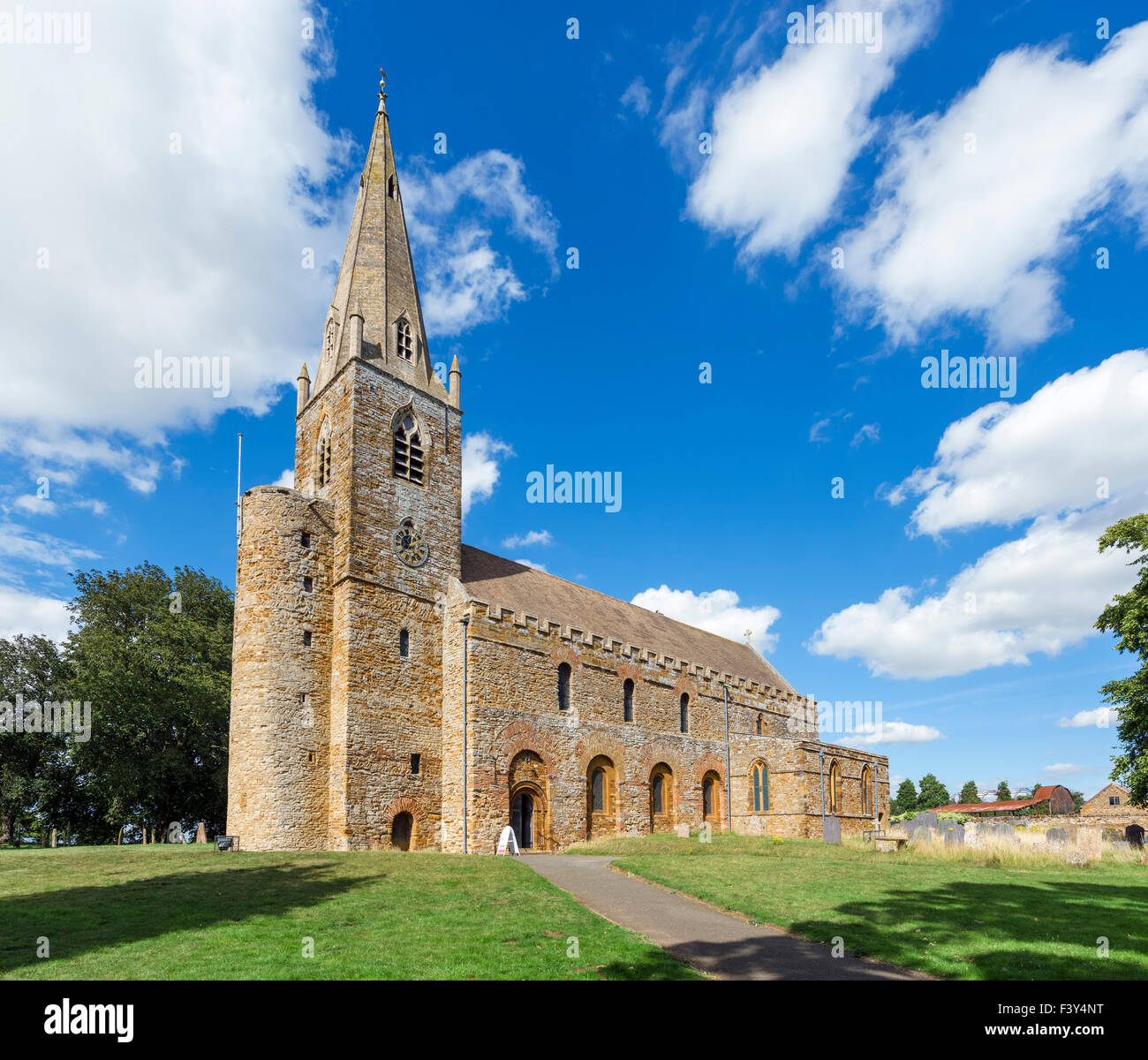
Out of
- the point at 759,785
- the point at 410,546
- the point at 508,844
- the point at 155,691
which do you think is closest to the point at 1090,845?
the point at 759,785

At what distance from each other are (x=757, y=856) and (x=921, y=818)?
14747mm

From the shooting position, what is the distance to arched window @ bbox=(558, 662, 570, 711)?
101 feet

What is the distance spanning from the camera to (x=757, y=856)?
2241cm

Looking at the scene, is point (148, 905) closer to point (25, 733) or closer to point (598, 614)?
point (598, 614)

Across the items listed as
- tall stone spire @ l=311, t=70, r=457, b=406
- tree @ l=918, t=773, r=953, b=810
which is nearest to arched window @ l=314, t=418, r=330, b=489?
tall stone spire @ l=311, t=70, r=457, b=406

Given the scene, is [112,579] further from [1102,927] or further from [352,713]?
[1102,927]

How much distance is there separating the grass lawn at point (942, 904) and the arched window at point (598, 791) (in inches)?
301

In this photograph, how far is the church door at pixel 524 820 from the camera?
28.4 meters

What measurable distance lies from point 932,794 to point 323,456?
3481 inches

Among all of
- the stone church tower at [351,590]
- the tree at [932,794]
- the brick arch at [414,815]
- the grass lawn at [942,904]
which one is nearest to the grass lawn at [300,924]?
the grass lawn at [942,904]

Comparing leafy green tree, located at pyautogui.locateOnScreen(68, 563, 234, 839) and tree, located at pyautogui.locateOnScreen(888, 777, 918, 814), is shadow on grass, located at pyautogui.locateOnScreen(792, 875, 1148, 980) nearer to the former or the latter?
leafy green tree, located at pyautogui.locateOnScreen(68, 563, 234, 839)

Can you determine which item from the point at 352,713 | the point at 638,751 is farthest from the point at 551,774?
the point at 352,713

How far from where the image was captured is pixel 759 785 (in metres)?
37.8
